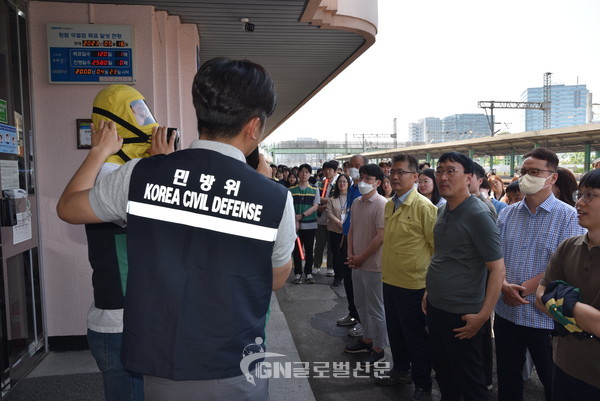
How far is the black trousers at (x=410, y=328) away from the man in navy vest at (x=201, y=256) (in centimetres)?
252

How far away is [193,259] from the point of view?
3.92 ft

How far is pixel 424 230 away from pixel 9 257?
3364 millimetres

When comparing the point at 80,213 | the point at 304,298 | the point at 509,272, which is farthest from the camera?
the point at 304,298

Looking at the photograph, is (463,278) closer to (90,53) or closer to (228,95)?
(228,95)

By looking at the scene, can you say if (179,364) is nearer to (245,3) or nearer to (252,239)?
(252,239)

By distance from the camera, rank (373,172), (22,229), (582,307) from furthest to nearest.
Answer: (373,172) → (22,229) → (582,307)

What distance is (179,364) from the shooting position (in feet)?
3.93

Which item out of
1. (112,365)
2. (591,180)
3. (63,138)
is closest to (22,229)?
(63,138)

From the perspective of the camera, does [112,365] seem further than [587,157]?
No

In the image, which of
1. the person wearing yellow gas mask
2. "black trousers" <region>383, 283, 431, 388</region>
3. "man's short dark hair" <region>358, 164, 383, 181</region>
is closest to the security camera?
"man's short dark hair" <region>358, 164, 383, 181</region>

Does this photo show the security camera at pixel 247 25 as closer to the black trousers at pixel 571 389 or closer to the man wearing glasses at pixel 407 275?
the man wearing glasses at pixel 407 275

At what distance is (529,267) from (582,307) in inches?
40.4

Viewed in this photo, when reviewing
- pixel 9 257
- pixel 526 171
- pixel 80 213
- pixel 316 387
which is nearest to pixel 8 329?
pixel 9 257

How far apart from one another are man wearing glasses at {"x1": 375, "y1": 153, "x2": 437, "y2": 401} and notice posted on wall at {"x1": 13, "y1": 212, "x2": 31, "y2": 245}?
3.09 metres
